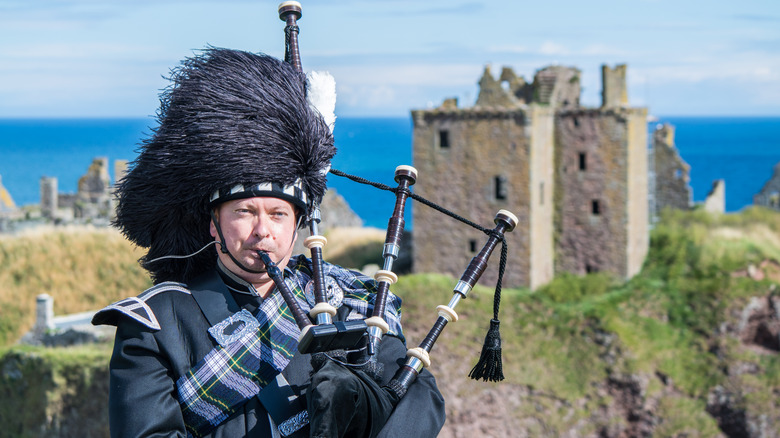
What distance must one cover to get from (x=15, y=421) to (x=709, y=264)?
26.3 metres

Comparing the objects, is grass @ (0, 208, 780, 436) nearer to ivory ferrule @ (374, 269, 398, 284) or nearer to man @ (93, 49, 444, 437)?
man @ (93, 49, 444, 437)

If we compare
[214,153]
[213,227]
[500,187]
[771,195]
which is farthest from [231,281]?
[771,195]

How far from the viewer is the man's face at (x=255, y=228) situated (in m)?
5.09

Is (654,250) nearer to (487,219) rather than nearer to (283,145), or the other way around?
(487,219)

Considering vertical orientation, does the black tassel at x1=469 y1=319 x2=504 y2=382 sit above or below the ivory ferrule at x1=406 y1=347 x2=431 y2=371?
below

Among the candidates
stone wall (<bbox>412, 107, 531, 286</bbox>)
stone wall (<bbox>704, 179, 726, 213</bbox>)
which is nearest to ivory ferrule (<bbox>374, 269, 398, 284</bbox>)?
stone wall (<bbox>412, 107, 531, 286</bbox>)

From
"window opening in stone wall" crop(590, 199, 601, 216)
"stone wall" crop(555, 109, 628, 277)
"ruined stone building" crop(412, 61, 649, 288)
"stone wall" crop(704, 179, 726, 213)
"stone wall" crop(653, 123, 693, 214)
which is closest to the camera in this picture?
"ruined stone building" crop(412, 61, 649, 288)

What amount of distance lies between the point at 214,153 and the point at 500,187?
1332 inches

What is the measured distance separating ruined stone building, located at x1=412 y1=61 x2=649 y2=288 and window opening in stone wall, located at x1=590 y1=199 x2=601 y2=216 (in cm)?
4

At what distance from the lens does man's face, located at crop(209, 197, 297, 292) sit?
5089mm

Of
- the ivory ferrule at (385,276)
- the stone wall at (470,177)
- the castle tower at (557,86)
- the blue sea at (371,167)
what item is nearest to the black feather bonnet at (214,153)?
the ivory ferrule at (385,276)

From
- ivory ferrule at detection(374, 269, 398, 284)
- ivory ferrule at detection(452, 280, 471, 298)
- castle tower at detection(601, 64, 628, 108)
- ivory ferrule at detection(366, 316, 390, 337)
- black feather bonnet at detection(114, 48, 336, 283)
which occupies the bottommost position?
ivory ferrule at detection(366, 316, 390, 337)

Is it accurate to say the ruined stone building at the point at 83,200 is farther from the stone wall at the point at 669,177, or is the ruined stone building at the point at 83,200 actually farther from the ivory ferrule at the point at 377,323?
the ivory ferrule at the point at 377,323

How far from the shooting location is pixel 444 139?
1516 inches
